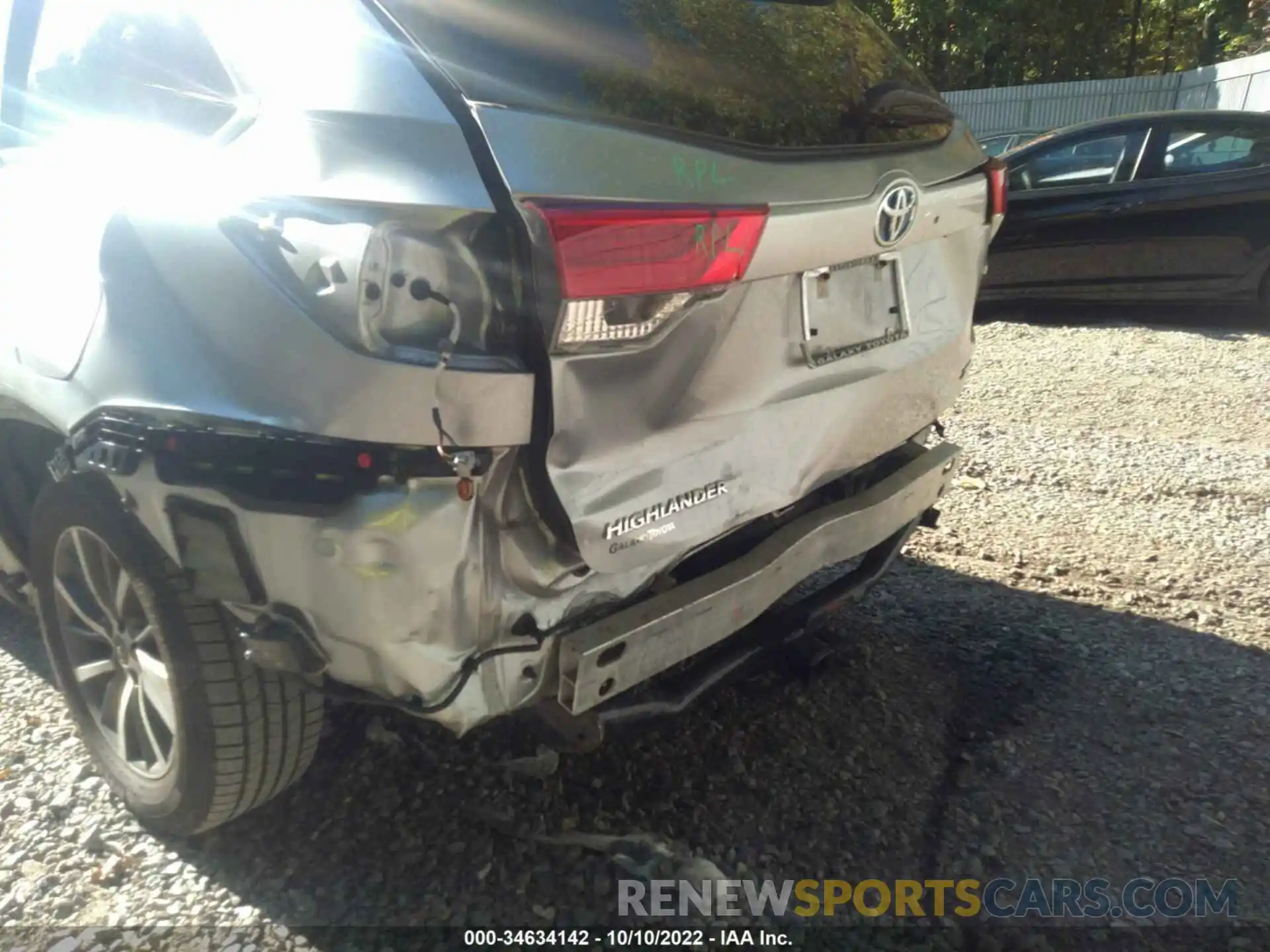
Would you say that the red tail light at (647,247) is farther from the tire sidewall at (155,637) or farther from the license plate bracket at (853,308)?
the tire sidewall at (155,637)

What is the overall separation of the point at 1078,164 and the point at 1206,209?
3.31 ft

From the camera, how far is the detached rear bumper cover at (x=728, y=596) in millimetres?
1884

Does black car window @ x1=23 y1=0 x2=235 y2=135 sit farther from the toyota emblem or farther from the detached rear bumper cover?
the toyota emblem

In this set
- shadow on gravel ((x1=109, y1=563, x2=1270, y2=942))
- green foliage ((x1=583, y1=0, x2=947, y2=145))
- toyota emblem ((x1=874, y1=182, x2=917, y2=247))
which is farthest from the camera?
shadow on gravel ((x1=109, y1=563, x2=1270, y2=942))

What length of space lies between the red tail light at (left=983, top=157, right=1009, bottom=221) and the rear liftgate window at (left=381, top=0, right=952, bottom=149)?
20cm

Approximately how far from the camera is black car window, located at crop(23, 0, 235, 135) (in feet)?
6.48

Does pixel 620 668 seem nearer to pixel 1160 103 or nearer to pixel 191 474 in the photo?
pixel 191 474

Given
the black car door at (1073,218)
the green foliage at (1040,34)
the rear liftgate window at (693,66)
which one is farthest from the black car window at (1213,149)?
the green foliage at (1040,34)

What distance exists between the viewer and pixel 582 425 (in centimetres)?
178

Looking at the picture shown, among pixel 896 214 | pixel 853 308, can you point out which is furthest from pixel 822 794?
pixel 896 214

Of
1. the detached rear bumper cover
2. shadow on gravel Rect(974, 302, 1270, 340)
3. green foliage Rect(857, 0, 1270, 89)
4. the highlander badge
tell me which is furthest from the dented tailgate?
green foliage Rect(857, 0, 1270, 89)

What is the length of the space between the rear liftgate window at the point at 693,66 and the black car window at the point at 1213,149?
572 centimetres

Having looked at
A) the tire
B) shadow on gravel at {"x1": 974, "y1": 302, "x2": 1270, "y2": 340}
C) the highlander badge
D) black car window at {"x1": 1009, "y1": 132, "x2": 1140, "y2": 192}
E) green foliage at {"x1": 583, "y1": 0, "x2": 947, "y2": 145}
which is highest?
green foliage at {"x1": 583, "y1": 0, "x2": 947, "y2": 145}

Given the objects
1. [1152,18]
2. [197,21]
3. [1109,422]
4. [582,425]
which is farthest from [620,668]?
[1152,18]
